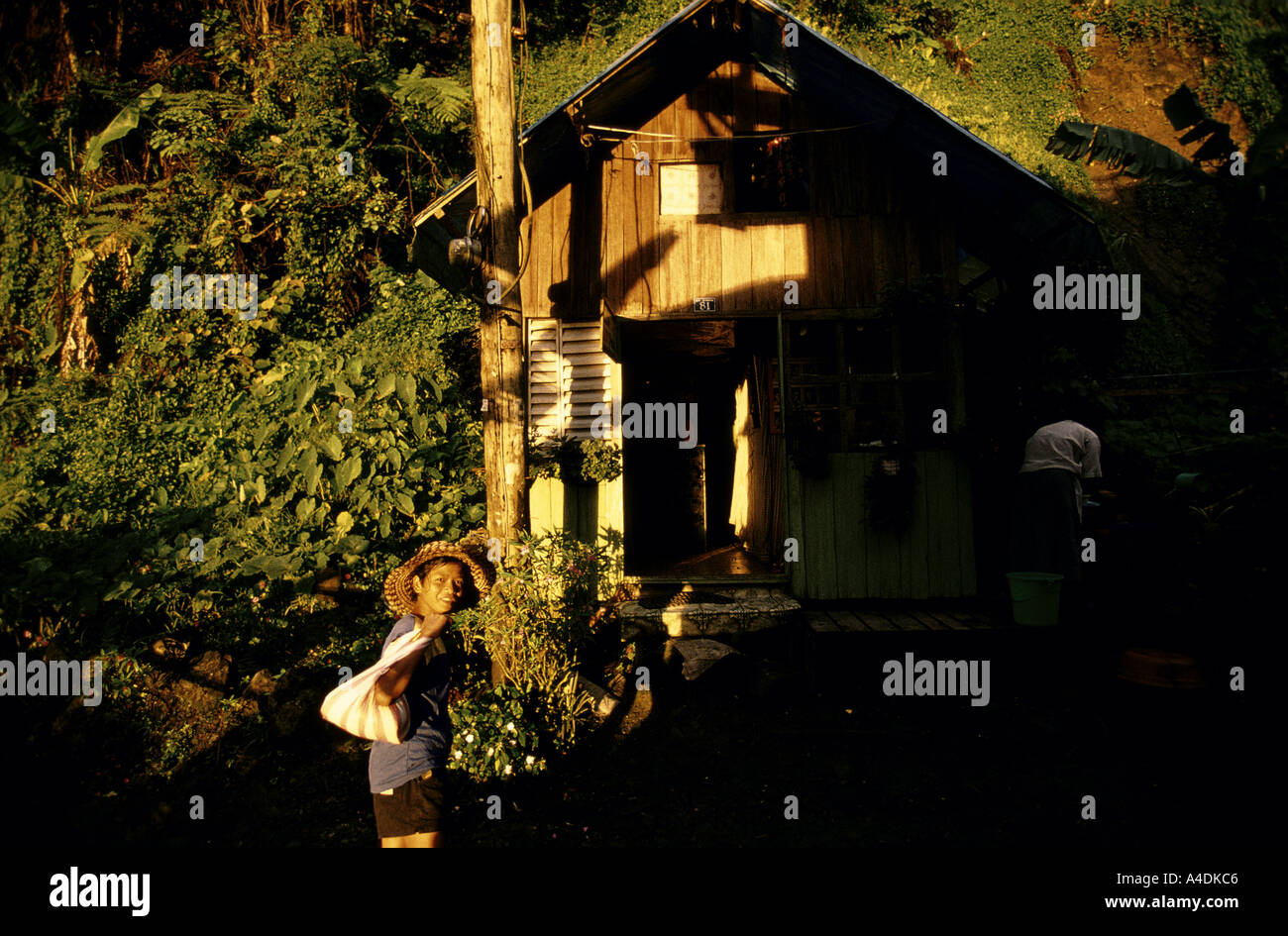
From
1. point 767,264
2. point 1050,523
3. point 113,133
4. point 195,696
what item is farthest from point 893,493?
point 113,133

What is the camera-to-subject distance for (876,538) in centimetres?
827

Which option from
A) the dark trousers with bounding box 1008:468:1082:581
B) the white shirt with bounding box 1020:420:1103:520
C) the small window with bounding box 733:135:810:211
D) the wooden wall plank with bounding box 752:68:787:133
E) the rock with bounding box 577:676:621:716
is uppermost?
the wooden wall plank with bounding box 752:68:787:133

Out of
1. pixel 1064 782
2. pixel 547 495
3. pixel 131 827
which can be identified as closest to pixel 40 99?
pixel 547 495

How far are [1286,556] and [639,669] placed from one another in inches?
206

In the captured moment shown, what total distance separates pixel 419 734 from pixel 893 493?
621 cm

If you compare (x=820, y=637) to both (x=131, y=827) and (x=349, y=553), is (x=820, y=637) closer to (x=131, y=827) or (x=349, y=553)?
(x=349, y=553)

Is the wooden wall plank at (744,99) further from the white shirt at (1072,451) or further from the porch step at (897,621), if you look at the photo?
the porch step at (897,621)

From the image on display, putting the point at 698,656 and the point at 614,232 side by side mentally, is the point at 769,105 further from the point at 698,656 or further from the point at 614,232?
the point at 698,656

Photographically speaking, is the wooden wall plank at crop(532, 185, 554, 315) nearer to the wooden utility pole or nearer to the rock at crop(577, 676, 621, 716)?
the wooden utility pole

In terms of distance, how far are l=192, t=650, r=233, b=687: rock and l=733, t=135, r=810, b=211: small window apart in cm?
698

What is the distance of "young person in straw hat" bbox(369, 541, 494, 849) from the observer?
10.2 feet

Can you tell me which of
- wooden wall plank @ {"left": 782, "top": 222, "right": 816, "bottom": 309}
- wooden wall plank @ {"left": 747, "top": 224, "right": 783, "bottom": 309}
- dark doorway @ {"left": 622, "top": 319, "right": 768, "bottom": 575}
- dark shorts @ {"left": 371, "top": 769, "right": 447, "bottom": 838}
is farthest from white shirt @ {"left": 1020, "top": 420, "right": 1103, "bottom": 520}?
dark shorts @ {"left": 371, "top": 769, "right": 447, "bottom": 838}

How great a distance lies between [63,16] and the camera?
1331 cm

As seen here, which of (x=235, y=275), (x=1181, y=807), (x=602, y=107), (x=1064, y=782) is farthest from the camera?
(x=235, y=275)
